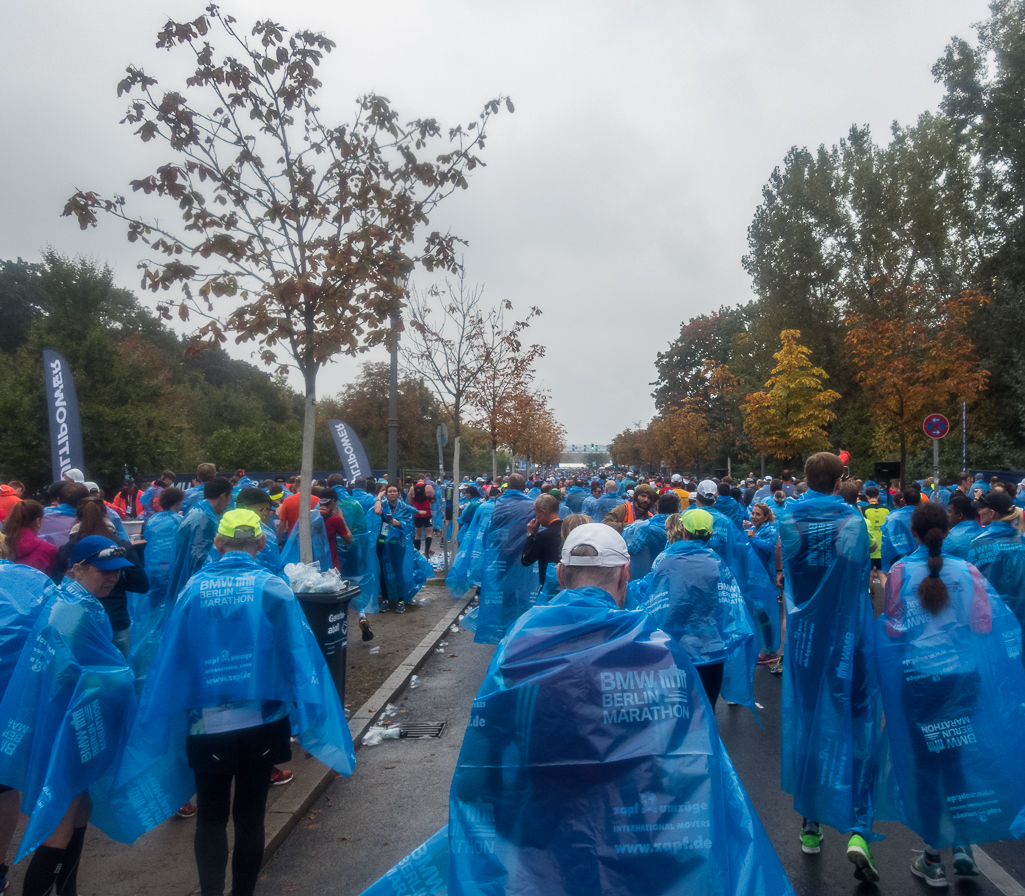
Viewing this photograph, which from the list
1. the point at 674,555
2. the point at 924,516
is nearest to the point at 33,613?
the point at 674,555

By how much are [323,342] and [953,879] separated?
5.47 metres

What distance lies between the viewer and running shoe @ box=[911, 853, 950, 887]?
12.7ft

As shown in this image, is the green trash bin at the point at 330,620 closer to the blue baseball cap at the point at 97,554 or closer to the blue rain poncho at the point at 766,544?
the blue baseball cap at the point at 97,554

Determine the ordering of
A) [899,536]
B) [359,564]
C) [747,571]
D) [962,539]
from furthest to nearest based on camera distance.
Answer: [359,564], [899,536], [747,571], [962,539]

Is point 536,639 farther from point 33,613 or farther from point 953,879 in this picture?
point 953,879

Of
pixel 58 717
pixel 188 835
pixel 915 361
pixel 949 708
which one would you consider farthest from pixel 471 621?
pixel 915 361

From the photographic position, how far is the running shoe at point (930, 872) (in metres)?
3.86

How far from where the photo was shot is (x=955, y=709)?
380 cm

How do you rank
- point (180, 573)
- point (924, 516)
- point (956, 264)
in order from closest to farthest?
point (924, 516)
point (180, 573)
point (956, 264)

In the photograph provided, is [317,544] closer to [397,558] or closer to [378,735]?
[378,735]

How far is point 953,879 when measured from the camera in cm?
394

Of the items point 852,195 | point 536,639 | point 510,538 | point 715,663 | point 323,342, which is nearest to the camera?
point 536,639

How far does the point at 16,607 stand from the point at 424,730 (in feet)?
12.4

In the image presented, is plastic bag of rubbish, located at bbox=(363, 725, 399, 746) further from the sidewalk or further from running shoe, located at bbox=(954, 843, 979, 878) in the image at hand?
running shoe, located at bbox=(954, 843, 979, 878)
